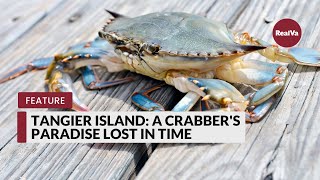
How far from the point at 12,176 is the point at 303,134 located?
49.1 inches

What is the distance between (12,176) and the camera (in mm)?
2139

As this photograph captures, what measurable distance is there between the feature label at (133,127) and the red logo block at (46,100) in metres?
0.09

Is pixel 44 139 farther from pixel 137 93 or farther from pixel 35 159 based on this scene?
pixel 137 93

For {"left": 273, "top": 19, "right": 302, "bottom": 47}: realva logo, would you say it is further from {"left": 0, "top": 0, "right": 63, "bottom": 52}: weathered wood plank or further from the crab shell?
{"left": 0, "top": 0, "right": 63, "bottom": 52}: weathered wood plank

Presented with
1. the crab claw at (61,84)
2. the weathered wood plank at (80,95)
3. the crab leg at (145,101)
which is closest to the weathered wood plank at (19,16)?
the weathered wood plank at (80,95)

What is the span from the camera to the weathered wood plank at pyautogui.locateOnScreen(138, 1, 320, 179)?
193 centimetres

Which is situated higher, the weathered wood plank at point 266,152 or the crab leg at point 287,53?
the crab leg at point 287,53

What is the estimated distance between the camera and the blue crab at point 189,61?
2.22m

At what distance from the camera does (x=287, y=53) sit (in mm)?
2451

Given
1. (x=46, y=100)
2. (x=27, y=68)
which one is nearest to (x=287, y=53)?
(x=46, y=100)

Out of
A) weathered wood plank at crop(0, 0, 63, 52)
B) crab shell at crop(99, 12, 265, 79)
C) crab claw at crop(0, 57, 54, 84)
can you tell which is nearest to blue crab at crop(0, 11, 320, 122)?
crab shell at crop(99, 12, 265, 79)

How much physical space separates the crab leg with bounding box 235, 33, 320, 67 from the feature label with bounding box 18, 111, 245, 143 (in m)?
0.46

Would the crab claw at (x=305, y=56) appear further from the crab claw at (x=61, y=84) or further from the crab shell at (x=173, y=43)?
the crab claw at (x=61, y=84)

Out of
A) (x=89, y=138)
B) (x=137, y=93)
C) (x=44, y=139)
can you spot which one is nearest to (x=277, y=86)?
(x=137, y=93)
